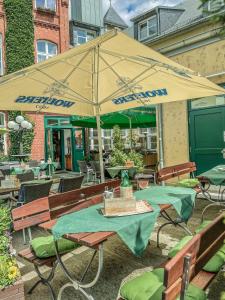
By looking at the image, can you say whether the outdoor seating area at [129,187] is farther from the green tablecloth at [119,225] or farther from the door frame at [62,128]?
the door frame at [62,128]

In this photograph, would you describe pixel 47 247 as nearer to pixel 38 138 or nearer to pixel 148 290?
pixel 148 290

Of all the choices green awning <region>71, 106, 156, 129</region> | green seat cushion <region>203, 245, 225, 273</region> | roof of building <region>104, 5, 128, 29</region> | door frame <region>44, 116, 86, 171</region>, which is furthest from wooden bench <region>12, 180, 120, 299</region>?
roof of building <region>104, 5, 128, 29</region>

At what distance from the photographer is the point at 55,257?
2871 millimetres

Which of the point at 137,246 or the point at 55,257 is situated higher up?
the point at 137,246

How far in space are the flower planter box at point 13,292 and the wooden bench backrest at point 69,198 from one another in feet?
3.40

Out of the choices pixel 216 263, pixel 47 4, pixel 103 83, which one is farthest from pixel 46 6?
pixel 216 263

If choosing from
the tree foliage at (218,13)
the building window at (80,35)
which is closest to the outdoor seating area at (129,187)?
the tree foliage at (218,13)

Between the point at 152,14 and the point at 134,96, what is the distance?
28.0ft

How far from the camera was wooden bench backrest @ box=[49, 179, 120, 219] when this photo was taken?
342cm

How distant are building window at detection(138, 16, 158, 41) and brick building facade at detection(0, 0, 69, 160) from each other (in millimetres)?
6774

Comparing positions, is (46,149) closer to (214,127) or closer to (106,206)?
(214,127)

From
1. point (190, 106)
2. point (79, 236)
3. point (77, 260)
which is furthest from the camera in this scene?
point (190, 106)

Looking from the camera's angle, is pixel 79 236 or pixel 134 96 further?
pixel 134 96

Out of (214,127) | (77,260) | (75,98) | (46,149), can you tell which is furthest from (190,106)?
(46,149)
